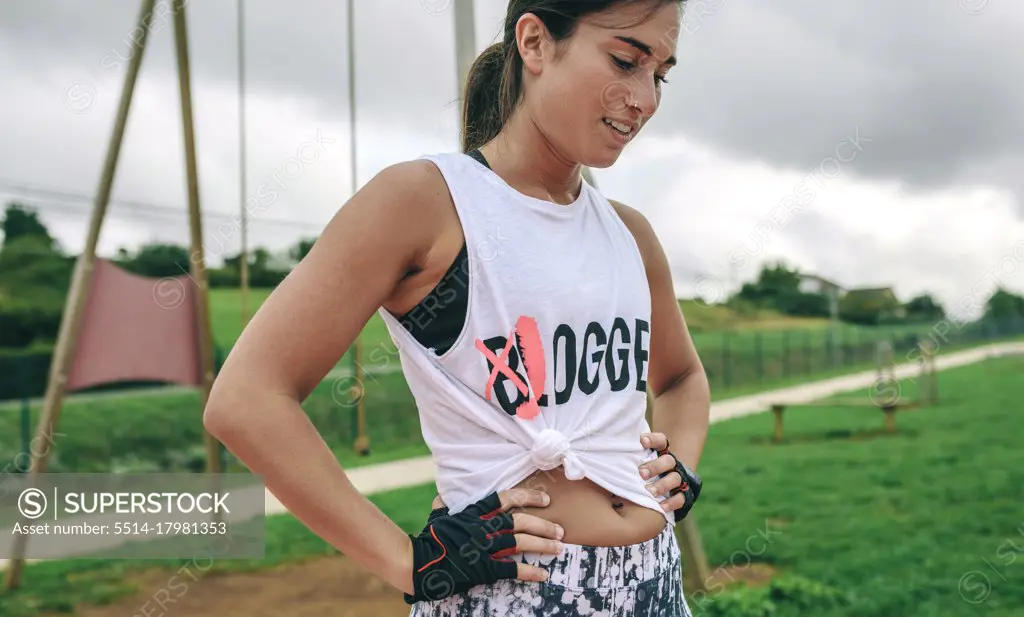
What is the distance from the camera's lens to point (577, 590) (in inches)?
49.7

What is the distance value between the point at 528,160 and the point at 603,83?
0.57ft

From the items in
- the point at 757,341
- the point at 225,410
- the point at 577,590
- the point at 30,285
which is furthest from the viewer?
the point at 757,341

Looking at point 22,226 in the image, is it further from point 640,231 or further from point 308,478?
point 308,478

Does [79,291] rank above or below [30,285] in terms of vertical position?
below

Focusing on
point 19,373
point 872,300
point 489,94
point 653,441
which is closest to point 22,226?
point 19,373

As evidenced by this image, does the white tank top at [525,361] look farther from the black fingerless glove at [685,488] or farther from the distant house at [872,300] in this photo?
the distant house at [872,300]

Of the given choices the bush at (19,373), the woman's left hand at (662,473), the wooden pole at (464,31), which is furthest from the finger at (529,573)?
the bush at (19,373)

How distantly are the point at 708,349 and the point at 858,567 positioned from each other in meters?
18.5

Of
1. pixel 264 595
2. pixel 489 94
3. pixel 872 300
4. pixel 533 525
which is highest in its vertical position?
pixel 872 300

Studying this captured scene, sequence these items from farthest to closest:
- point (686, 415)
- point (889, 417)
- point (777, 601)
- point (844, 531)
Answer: point (889, 417), point (844, 531), point (777, 601), point (686, 415)

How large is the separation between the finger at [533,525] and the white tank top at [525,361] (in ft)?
0.18

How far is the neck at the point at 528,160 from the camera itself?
1.40 m

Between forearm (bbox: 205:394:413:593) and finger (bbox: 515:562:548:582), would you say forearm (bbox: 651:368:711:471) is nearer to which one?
finger (bbox: 515:562:548:582)

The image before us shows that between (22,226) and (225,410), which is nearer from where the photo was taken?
(225,410)
